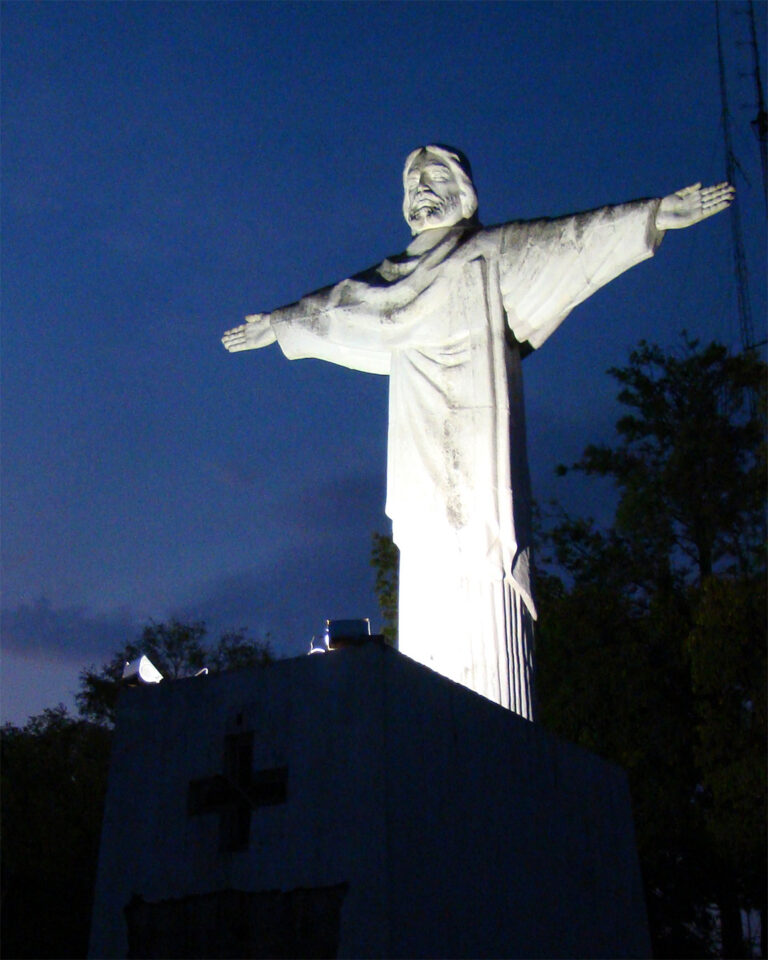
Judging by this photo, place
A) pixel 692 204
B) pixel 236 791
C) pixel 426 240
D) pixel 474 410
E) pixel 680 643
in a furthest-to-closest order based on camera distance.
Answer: pixel 680 643 < pixel 426 240 < pixel 474 410 < pixel 692 204 < pixel 236 791

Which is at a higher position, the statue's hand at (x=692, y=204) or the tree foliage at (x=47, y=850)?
the statue's hand at (x=692, y=204)

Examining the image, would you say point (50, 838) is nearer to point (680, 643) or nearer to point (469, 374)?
point (680, 643)

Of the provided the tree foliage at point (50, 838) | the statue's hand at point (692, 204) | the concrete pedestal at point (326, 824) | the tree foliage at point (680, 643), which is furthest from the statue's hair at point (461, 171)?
the tree foliage at point (50, 838)

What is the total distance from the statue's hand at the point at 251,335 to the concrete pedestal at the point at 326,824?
11.8ft

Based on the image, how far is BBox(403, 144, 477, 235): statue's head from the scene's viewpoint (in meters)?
6.93

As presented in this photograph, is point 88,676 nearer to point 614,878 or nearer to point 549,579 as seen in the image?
point 549,579

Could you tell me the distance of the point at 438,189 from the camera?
274 inches

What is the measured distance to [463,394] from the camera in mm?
6281

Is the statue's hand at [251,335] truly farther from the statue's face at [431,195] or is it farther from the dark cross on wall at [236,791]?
the dark cross on wall at [236,791]

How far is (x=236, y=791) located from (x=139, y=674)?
0.76m

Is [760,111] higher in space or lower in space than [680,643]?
higher

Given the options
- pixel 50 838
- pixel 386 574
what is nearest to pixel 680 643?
pixel 386 574

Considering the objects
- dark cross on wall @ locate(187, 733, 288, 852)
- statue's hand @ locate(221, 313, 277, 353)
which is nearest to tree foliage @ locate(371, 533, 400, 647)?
statue's hand @ locate(221, 313, 277, 353)

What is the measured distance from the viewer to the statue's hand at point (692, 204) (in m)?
5.85
